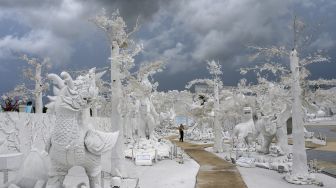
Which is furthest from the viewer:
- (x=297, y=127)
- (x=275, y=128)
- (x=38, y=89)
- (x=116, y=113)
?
(x=38, y=89)

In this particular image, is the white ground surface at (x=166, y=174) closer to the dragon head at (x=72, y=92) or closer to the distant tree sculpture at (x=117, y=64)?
the distant tree sculpture at (x=117, y=64)

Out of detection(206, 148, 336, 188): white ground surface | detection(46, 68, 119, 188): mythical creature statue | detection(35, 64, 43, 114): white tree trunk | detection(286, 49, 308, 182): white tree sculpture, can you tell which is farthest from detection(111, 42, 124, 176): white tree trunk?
detection(35, 64, 43, 114): white tree trunk

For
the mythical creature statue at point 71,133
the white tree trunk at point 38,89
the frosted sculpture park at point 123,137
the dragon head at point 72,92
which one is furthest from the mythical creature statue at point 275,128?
the white tree trunk at point 38,89

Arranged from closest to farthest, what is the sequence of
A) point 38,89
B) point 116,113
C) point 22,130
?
1. point 22,130
2. point 116,113
3. point 38,89

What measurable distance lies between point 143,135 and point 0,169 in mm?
9435

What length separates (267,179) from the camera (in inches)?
388

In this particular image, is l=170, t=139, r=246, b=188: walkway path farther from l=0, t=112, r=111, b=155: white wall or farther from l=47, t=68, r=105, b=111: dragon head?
l=47, t=68, r=105, b=111: dragon head

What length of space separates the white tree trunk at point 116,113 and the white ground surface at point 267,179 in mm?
3302

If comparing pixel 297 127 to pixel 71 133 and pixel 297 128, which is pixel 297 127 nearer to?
pixel 297 128

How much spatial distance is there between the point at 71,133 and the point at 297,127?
701 centimetres

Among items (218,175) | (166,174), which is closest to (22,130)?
(166,174)

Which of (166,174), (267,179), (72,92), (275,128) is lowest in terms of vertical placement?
(267,179)

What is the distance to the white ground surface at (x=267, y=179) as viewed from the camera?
9.04 meters

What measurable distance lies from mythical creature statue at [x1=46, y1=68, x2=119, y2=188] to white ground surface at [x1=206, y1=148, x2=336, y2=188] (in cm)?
568
